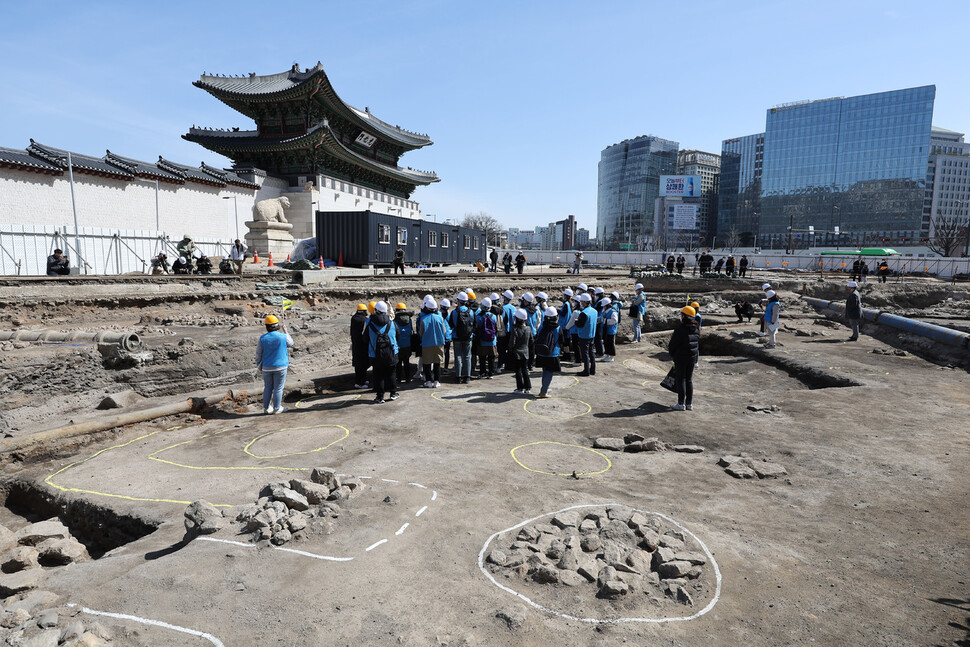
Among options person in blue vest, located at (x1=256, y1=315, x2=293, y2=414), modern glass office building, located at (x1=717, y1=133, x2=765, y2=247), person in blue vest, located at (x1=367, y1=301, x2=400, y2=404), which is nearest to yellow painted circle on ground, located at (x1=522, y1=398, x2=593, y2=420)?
person in blue vest, located at (x1=367, y1=301, x2=400, y2=404)

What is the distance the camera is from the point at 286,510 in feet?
14.6

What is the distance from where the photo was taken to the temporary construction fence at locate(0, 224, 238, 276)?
18.8 metres

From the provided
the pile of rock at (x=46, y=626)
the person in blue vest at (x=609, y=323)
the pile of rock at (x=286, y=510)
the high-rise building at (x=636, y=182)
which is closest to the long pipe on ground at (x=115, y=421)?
the pile of rock at (x=286, y=510)

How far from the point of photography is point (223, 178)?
97.2 feet

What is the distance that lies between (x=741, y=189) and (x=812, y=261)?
79.7 metres

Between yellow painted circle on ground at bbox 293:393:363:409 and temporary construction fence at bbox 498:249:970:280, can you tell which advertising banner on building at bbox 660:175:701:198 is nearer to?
temporary construction fence at bbox 498:249:970:280

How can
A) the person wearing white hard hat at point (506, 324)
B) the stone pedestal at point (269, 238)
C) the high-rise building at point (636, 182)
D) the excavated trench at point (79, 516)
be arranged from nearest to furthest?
the excavated trench at point (79, 516) < the person wearing white hard hat at point (506, 324) < the stone pedestal at point (269, 238) < the high-rise building at point (636, 182)

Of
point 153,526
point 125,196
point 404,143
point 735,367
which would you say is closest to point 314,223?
point 125,196

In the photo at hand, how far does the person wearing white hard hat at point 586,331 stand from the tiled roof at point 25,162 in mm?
23416

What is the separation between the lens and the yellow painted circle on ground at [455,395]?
900 cm

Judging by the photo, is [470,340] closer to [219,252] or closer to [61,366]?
[61,366]

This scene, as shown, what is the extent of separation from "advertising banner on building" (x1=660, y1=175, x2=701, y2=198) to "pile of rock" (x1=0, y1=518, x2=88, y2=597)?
112799 millimetres

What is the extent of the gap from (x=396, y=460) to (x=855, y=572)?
15.0 ft

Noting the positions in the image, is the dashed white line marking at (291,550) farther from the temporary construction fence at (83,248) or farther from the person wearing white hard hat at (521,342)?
the temporary construction fence at (83,248)
